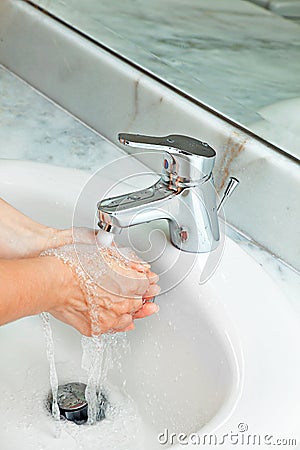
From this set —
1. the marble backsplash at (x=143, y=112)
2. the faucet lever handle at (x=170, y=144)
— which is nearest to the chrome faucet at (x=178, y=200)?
the faucet lever handle at (x=170, y=144)

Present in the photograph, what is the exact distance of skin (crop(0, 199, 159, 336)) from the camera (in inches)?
26.3

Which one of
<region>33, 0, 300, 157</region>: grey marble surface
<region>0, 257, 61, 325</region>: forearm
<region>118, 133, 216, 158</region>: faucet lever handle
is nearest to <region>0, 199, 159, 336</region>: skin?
<region>0, 257, 61, 325</region>: forearm

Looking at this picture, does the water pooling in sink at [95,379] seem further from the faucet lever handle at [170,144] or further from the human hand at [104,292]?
the faucet lever handle at [170,144]

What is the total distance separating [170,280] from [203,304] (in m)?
0.05

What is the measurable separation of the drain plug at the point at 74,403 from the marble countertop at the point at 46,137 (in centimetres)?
24

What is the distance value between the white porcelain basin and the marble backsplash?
0.29 feet

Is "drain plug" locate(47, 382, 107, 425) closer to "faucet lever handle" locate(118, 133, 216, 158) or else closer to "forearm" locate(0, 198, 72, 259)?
"forearm" locate(0, 198, 72, 259)

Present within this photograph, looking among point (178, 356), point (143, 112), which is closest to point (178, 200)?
point (178, 356)

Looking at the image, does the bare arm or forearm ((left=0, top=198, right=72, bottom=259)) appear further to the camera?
forearm ((left=0, top=198, right=72, bottom=259))

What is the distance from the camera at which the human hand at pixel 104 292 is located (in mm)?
712

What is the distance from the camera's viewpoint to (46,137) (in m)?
1.00

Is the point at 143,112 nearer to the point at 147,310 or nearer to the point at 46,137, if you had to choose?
the point at 46,137

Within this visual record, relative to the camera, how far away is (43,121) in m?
1.05

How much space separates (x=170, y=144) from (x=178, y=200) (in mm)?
57
